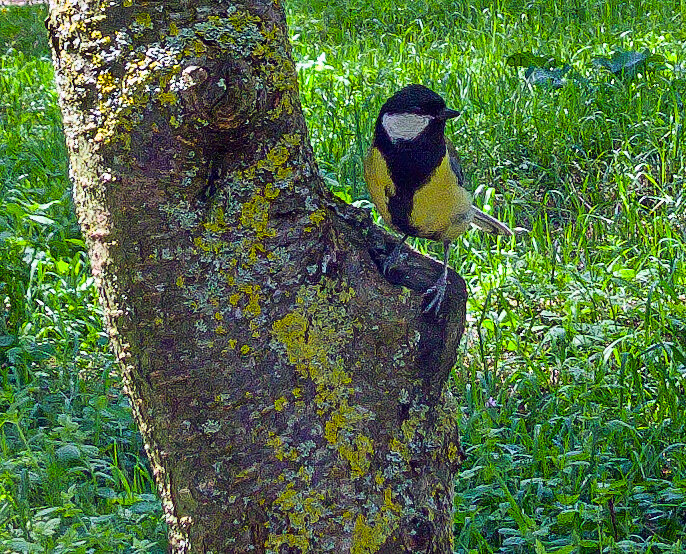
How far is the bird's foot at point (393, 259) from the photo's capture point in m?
1.92

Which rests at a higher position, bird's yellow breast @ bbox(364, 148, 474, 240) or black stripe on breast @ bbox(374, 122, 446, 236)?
black stripe on breast @ bbox(374, 122, 446, 236)

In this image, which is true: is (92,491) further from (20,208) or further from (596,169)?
(596,169)

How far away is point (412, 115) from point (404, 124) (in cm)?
4

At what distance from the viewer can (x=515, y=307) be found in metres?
3.38

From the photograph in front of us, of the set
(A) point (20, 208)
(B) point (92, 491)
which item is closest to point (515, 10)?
(A) point (20, 208)

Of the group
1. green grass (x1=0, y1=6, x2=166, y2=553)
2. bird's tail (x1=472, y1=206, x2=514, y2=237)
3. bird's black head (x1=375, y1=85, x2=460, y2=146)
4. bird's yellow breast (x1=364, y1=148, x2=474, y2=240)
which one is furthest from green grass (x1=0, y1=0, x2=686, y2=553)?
bird's black head (x1=375, y1=85, x2=460, y2=146)

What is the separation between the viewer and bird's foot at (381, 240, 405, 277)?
1924mm

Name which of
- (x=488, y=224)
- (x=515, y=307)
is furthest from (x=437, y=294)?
(x=515, y=307)

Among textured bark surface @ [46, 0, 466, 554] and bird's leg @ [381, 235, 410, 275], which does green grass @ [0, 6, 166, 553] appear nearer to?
textured bark surface @ [46, 0, 466, 554]

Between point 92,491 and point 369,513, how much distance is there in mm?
1146

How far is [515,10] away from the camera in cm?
638

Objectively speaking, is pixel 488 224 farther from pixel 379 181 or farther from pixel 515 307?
pixel 379 181

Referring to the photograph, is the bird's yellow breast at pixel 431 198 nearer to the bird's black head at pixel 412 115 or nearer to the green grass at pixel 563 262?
the bird's black head at pixel 412 115

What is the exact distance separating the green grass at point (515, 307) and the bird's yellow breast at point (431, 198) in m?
0.61
